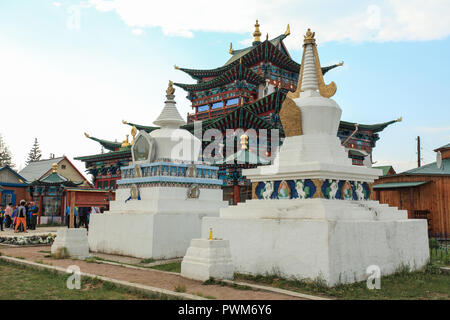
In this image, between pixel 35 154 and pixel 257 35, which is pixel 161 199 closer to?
pixel 257 35

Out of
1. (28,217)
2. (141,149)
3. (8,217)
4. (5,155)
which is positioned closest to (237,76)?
(28,217)

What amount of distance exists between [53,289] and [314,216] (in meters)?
5.39

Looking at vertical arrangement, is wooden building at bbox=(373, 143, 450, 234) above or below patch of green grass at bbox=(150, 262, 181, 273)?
above

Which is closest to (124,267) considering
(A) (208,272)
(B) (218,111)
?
(A) (208,272)

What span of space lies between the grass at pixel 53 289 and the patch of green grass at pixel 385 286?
2.68m

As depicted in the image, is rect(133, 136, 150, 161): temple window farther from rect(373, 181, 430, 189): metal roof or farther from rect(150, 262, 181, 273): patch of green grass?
rect(373, 181, 430, 189): metal roof

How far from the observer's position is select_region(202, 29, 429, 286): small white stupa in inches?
302

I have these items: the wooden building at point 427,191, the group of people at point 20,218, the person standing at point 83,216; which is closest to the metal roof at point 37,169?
the group of people at point 20,218

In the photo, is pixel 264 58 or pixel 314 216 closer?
pixel 314 216

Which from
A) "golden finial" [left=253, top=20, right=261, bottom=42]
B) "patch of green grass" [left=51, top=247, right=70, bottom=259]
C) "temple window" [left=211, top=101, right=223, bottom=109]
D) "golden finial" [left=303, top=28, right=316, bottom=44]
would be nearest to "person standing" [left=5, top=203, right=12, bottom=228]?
"patch of green grass" [left=51, top=247, right=70, bottom=259]

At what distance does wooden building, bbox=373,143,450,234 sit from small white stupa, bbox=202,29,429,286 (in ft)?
31.9

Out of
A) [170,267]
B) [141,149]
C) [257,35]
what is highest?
[257,35]

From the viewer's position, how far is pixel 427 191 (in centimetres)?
1883

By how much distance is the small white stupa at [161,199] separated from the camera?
11797mm
